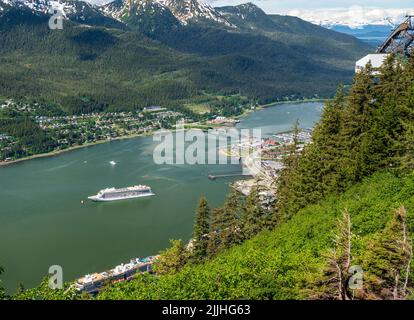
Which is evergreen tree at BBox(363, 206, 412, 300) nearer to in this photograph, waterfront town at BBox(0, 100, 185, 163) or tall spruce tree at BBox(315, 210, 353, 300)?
tall spruce tree at BBox(315, 210, 353, 300)

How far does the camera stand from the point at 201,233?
1505 centimetres

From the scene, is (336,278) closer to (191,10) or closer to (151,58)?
(151,58)

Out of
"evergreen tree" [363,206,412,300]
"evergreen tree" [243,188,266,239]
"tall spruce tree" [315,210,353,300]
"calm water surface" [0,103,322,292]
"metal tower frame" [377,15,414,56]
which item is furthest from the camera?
"calm water surface" [0,103,322,292]

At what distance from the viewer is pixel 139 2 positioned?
15762 cm

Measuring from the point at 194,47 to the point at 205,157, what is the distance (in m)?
103

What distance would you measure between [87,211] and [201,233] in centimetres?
1196

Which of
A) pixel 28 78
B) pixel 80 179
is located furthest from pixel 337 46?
pixel 80 179

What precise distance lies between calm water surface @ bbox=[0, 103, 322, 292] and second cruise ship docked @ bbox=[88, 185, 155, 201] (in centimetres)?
42

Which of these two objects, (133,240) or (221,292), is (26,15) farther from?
(221,292)

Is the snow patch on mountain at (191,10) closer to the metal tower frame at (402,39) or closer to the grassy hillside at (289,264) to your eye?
the metal tower frame at (402,39)

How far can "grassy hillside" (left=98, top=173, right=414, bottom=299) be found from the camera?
225 inches

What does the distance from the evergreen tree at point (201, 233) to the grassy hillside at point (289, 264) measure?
4.65 metres

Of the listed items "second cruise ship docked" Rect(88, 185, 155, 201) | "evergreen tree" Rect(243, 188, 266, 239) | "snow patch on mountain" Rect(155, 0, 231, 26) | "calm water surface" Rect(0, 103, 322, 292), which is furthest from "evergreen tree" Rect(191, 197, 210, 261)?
"snow patch on mountain" Rect(155, 0, 231, 26)

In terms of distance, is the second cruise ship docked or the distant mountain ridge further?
the distant mountain ridge
